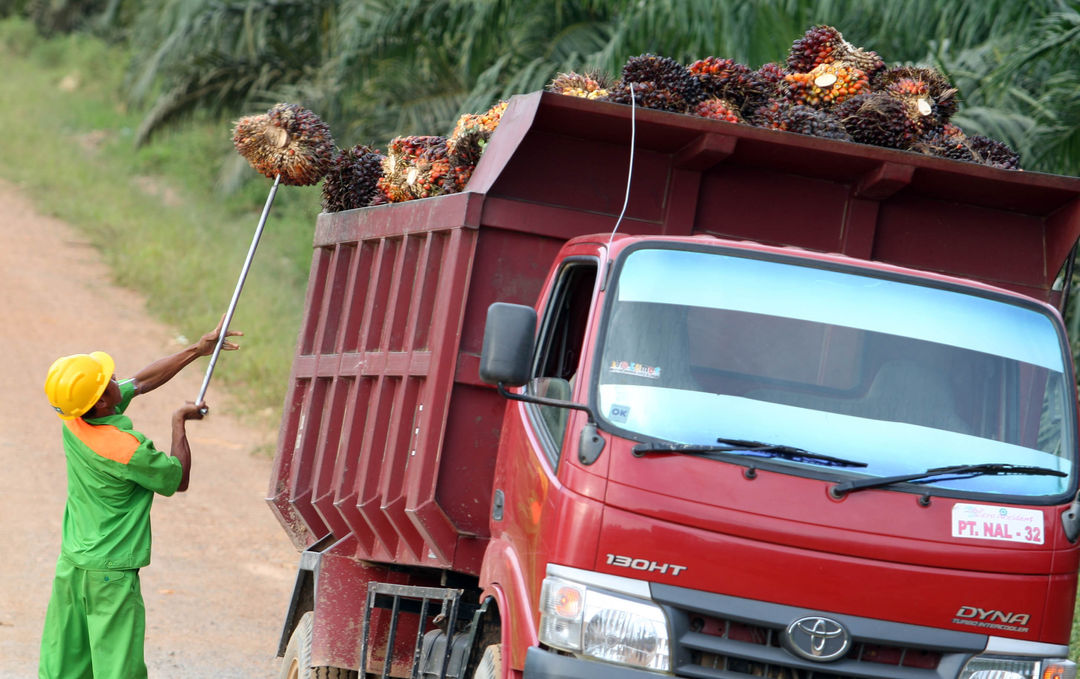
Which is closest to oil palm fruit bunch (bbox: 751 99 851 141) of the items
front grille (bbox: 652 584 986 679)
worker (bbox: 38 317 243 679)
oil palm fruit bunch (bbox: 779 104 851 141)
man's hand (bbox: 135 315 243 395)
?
oil palm fruit bunch (bbox: 779 104 851 141)

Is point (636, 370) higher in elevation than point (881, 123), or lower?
lower

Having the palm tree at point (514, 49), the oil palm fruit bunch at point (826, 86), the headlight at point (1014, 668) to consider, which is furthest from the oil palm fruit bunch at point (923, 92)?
the palm tree at point (514, 49)

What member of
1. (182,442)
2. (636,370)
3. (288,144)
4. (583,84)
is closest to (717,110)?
(583,84)

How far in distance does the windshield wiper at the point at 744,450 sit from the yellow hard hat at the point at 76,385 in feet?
8.30

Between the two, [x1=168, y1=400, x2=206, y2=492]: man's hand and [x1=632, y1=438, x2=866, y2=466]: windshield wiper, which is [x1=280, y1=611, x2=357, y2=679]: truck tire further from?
[x1=632, y1=438, x2=866, y2=466]: windshield wiper

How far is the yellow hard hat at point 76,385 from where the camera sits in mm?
5113

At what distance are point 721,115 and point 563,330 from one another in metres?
1.23

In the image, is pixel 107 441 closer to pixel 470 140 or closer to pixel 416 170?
pixel 416 170

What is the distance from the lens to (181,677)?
7.24 m

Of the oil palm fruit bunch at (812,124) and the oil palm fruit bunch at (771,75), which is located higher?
the oil palm fruit bunch at (771,75)

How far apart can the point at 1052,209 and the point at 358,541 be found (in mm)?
3204

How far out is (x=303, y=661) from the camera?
19.0ft

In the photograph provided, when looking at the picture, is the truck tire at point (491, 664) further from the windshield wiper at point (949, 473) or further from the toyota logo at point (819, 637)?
the windshield wiper at point (949, 473)

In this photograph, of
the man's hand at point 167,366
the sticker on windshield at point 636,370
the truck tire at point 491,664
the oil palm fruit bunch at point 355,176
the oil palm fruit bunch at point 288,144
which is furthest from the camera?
the oil palm fruit bunch at point 355,176
